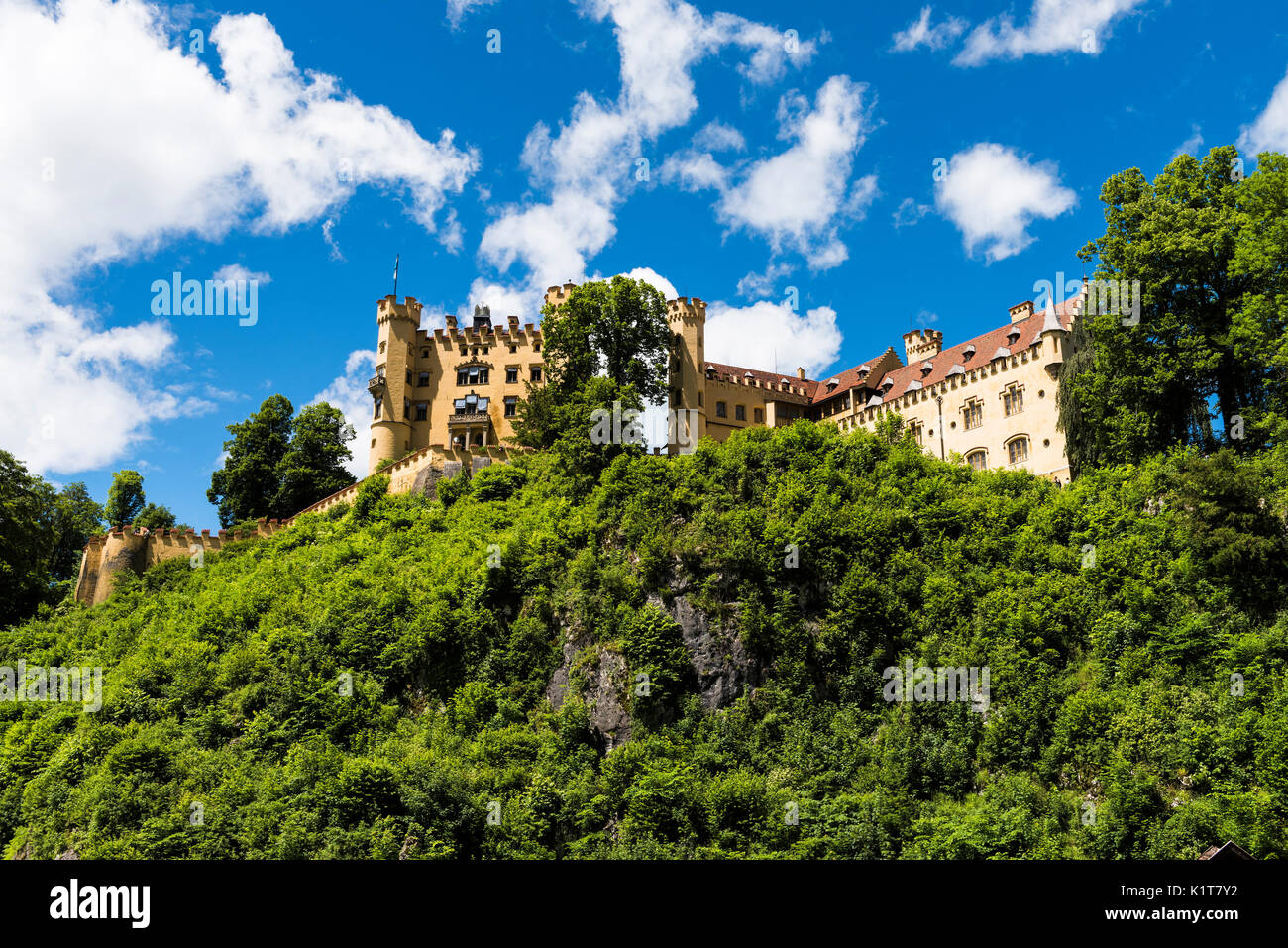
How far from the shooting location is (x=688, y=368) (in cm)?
7188

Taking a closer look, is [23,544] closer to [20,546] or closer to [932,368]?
[20,546]

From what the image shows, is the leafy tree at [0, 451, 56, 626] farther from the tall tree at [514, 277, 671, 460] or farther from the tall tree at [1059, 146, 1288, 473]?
the tall tree at [1059, 146, 1288, 473]

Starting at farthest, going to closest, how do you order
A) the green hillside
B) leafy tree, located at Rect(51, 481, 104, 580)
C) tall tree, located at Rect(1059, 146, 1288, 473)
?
leafy tree, located at Rect(51, 481, 104, 580)
tall tree, located at Rect(1059, 146, 1288, 473)
the green hillside

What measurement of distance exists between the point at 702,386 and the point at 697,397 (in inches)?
49.5

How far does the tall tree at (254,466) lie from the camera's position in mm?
73125

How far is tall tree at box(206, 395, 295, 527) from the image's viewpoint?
2879 inches

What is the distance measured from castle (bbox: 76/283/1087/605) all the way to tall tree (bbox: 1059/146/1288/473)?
9.30 metres

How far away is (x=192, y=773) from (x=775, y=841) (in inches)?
831

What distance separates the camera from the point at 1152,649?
33.4 meters

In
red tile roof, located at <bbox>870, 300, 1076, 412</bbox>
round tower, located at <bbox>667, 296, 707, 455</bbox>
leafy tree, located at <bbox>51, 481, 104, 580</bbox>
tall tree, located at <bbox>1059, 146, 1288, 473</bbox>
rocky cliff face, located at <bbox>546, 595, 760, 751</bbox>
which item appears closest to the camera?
rocky cliff face, located at <bbox>546, 595, 760, 751</bbox>

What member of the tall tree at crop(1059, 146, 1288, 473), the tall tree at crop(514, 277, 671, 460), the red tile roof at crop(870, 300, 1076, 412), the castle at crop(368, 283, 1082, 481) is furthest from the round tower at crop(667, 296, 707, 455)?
the tall tree at crop(1059, 146, 1288, 473)

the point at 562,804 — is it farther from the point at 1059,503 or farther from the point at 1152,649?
the point at 1059,503

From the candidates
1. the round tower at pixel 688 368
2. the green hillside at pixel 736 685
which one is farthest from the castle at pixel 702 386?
the green hillside at pixel 736 685

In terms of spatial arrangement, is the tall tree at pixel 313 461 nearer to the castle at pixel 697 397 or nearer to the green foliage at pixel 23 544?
the castle at pixel 697 397
